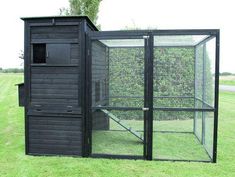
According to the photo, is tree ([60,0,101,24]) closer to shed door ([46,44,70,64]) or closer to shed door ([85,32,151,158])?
shed door ([85,32,151,158])

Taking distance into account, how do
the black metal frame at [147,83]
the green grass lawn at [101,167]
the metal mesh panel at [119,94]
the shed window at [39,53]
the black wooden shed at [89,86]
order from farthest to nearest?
the metal mesh panel at [119,94], the shed window at [39,53], the black wooden shed at [89,86], the black metal frame at [147,83], the green grass lawn at [101,167]

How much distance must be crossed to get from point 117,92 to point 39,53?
62.3 inches

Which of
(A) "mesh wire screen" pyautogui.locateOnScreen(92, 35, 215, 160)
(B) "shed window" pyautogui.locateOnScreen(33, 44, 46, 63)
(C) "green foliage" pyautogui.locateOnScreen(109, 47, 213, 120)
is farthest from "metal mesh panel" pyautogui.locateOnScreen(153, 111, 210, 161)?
(B) "shed window" pyautogui.locateOnScreen(33, 44, 46, 63)

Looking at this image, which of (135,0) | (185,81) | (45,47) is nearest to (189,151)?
(185,81)

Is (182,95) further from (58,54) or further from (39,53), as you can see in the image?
(39,53)

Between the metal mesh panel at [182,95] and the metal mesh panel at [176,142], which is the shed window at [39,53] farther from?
the metal mesh panel at [176,142]

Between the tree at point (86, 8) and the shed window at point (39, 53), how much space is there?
5.08 metres

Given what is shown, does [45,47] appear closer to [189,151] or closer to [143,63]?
[143,63]

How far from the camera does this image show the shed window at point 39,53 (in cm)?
498

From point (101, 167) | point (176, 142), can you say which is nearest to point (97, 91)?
point (101, 167)

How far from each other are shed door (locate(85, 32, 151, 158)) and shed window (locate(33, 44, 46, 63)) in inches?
30.7

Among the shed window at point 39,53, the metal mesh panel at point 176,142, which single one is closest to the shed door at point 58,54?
the shed window at point 39,53

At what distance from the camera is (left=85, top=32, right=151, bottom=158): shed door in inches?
189

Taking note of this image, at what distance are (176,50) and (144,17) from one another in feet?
15.2
